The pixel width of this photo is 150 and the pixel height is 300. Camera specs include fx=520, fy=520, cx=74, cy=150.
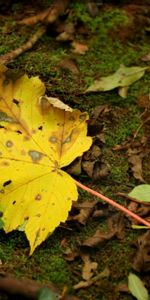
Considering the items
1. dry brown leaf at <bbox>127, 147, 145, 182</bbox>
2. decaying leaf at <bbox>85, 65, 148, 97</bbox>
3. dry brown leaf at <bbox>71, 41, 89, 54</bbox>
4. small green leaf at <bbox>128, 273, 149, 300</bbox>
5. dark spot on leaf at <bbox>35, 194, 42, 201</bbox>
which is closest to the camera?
small green leaf at <bbox>128, 273, 149, 300</bbox>

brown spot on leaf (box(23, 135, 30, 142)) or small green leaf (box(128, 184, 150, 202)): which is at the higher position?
brown spot on leaf (box(23, 135, 30, 142))

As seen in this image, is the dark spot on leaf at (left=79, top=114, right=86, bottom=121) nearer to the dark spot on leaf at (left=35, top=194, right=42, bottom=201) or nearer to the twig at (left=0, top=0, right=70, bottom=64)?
the dark spot on leaf at (left=35, top=194, right=42, bottom=201)

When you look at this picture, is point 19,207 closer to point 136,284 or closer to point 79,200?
point 79,200

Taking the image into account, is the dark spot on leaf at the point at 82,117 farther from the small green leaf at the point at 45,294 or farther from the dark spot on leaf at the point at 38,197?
the small green leaf at the point at 45,294

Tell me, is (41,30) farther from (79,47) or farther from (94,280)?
(94,280)

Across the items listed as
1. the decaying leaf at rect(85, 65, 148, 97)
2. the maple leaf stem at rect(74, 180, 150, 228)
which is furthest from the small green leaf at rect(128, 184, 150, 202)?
the decaying leaf at rect(85, 65, 148, 97)
